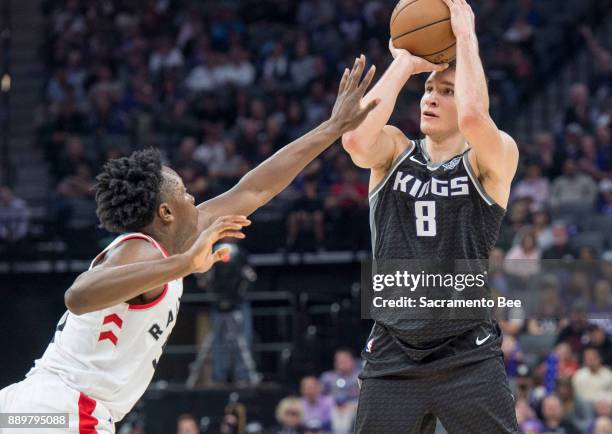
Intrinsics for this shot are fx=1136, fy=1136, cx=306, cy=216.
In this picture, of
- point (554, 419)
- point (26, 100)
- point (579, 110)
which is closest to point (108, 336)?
point (554, 419)

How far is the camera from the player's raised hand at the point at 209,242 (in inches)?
167

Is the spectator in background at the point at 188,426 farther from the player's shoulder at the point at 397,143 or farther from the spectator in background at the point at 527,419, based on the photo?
the player's shoulder at the point at 397,143

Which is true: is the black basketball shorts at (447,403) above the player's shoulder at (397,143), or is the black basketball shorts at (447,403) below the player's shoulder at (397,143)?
below

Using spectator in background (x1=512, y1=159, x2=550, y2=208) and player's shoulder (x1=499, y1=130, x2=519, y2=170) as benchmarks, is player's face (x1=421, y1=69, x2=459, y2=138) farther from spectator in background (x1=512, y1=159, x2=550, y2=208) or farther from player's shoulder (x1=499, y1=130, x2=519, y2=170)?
spectator in background (x1=512, y1=159, x2=550, y2=208)

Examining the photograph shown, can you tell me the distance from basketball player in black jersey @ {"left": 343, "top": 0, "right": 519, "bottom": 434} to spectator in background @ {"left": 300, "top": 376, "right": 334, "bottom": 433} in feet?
19.3

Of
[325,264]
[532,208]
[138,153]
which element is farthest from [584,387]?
[138,153]

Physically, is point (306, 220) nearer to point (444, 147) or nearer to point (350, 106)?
point (444, 147)

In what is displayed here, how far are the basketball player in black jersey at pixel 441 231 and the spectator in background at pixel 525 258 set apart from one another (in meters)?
6.27

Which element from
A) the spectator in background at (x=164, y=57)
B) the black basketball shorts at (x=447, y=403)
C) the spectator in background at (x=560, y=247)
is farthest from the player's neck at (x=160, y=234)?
the spectator in background at (x=164, y=57)

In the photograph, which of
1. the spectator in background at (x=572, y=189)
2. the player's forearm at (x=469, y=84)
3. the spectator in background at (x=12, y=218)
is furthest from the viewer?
the spectator in background at (x=12, y=218)

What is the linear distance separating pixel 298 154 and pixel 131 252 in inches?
39.7

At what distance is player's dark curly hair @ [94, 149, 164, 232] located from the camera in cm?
467

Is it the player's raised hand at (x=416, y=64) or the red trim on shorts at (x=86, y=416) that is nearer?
the red trim on shorts at (x=86, y=416)

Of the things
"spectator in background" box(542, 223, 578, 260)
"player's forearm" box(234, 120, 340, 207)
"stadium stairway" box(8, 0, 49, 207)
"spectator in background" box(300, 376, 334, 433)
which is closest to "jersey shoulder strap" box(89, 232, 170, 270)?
"player's forearm" box(234, 120, 340, 207)
